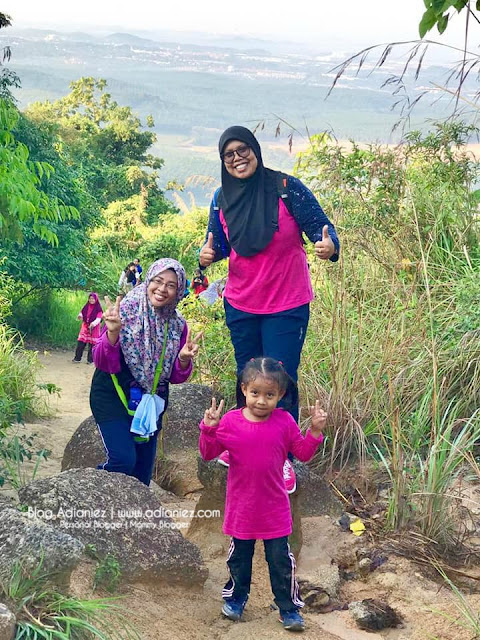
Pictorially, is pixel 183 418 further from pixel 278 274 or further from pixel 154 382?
pixel 278 274

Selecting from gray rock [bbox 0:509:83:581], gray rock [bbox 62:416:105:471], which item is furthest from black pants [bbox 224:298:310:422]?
gray rock [bbox 0:509:83:581]

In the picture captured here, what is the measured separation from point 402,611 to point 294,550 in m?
0.69

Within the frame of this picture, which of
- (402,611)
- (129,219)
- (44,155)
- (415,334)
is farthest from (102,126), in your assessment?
(402,611)

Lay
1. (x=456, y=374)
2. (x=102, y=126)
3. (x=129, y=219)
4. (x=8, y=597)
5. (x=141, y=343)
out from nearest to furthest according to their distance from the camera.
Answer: (x=8, y=597)
(x=141, y=343)
(x=456, y=374)
(x=129, y=219)
(x=102, y=126)

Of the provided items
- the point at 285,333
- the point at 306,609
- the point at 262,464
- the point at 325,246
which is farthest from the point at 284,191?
the point at 306,609

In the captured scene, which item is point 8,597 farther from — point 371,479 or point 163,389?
point 371,479

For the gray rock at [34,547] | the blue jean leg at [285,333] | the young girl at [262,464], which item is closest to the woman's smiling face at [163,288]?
the blue jean leg at [285,333]

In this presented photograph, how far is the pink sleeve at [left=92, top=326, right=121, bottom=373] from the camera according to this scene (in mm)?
4406

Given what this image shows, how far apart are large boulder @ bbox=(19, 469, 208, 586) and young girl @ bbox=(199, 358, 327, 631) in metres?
0.30

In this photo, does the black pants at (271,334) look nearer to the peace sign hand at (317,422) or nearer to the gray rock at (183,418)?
the peace sign hand at (317,422)

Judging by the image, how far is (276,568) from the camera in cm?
377

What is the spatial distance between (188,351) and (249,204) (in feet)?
2.73

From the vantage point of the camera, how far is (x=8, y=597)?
3.08 metres

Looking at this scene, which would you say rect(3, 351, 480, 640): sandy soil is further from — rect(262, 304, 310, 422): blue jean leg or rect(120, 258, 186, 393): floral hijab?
rect(120, 258, 186, 393): floral hijab
